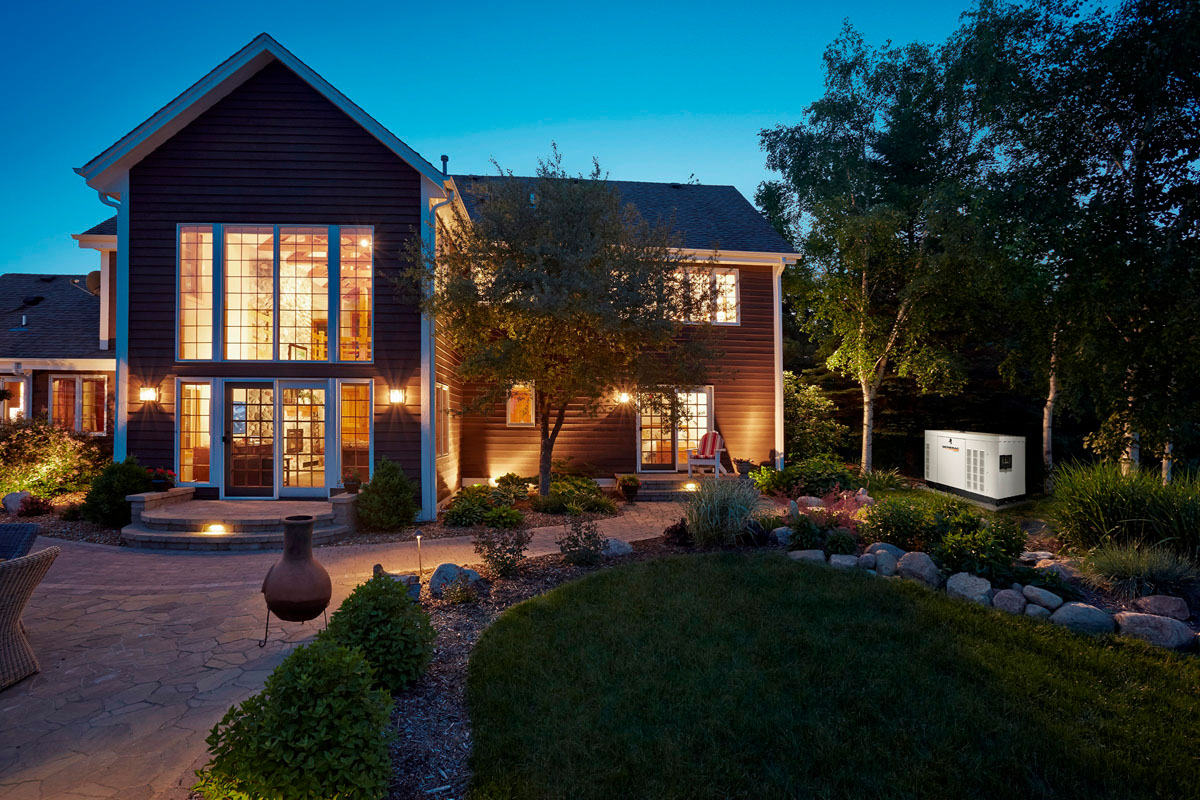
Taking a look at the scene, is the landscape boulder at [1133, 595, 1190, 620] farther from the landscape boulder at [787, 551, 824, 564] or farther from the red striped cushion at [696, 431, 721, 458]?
the red striped cushion at [696, 431, 721, 458]

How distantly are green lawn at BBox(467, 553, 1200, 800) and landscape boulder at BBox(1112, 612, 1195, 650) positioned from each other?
25 cm

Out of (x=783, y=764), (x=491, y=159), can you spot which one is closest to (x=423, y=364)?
(x=491, y=159)

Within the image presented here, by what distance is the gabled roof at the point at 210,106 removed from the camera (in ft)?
27.4

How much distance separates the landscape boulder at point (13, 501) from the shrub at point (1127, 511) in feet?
45.7

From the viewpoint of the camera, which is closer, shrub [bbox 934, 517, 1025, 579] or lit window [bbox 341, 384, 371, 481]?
shrub [bbox 934, 517, 1025, 579]

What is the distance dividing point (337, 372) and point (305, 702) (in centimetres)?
755

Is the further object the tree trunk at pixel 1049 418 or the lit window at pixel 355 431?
the tree trunk at pixel 1049 418

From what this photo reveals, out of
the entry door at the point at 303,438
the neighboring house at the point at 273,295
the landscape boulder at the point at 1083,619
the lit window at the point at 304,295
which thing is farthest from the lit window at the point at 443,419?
the landscape boulder at the point at 1083,619

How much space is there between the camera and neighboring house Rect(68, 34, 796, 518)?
8.80 m

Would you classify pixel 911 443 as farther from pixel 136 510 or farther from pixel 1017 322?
pixel 136 510

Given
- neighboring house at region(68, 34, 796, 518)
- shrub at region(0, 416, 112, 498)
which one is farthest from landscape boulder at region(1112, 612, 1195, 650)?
shrub at region(0, 416, 112, 498)

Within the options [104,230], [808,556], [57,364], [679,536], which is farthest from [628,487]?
[57,364]

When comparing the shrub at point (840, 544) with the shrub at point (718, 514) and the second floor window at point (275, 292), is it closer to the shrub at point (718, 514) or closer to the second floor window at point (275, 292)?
the shrub at point (718, 514)

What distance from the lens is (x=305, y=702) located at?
7.03 ft
